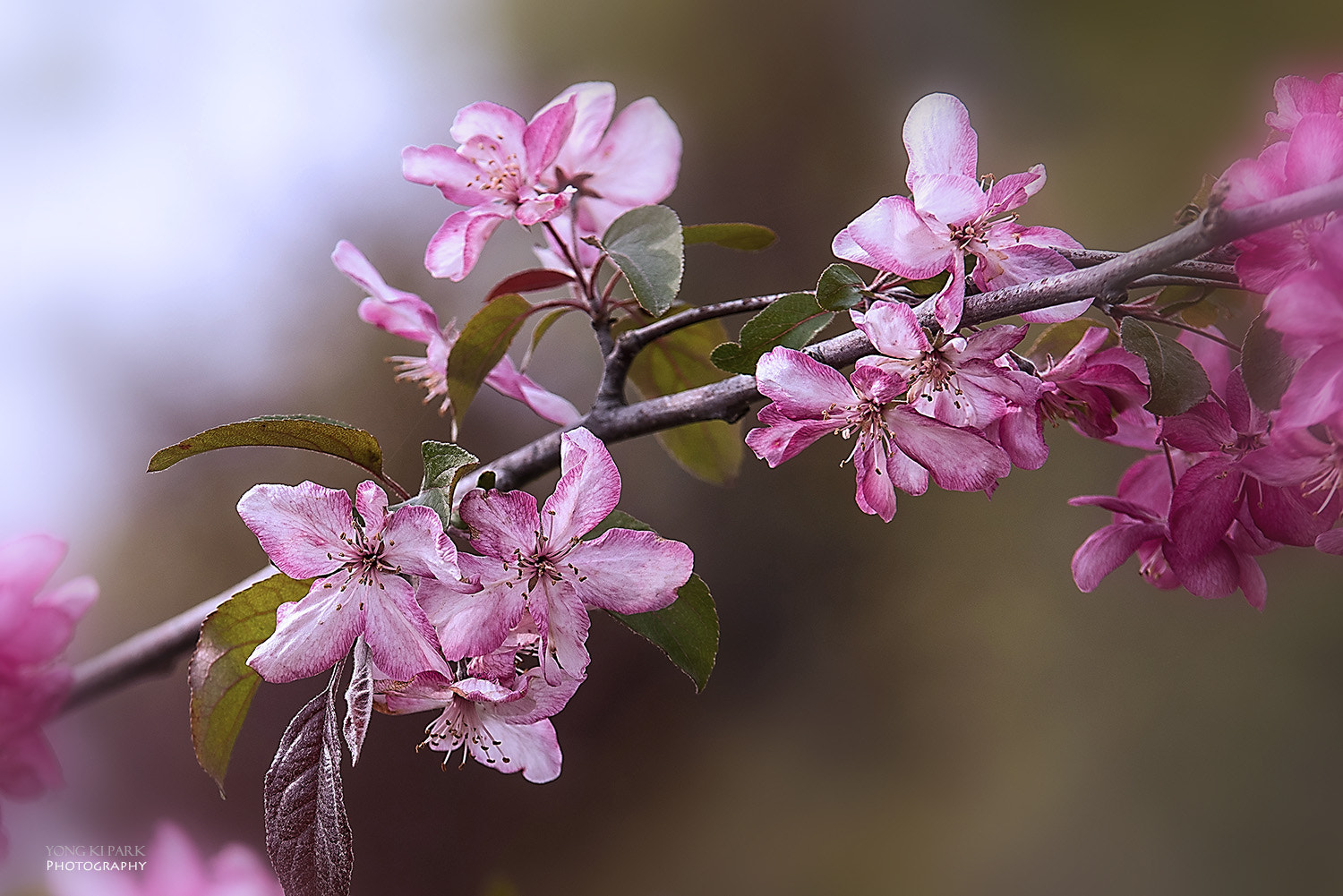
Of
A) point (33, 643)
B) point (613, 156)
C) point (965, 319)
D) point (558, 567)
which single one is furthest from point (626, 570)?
point (33, 643)

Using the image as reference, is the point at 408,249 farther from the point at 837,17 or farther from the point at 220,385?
the point at 837,17

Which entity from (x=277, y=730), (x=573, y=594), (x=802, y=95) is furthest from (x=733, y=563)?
(x=573, y=594)

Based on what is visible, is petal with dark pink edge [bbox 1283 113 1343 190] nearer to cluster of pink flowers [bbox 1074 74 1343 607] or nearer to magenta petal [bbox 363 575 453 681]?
cluster of pink flowers [bbox 1074 74 1343 607]

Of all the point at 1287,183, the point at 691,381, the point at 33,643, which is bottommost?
the point at 33,643

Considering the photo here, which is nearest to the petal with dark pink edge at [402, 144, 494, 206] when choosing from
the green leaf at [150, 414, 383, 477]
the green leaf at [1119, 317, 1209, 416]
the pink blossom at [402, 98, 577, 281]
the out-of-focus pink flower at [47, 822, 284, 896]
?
the pink blossom at [402, 98, 577, 281]

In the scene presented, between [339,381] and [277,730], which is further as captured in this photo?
[339,381]

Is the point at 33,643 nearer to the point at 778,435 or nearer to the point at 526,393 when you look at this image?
the point at 526,393
